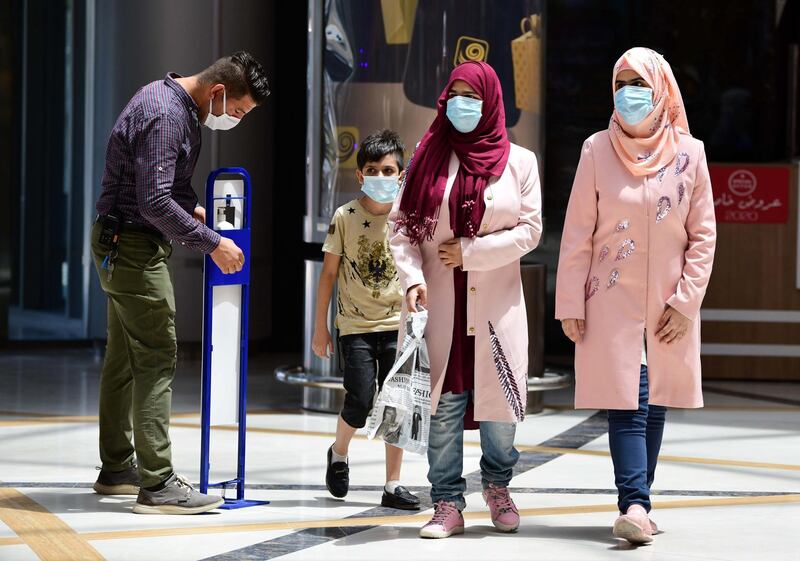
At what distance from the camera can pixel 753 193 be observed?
31.4 feet

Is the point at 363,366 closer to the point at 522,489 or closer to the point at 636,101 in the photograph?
the point at 522,489

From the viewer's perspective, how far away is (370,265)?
5574mm

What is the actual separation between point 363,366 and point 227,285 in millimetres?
620

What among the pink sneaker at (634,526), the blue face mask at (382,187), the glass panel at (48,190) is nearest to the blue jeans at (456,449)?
the pink sneaker at (634,526)

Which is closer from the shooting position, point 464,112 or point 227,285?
point 464,112

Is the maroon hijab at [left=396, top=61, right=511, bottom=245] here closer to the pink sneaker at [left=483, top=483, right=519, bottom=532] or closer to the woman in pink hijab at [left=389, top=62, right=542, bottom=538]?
the woman in pink hijab at [left=389, top=62, right=542, bottom=538]

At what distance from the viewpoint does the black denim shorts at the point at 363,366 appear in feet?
18.0

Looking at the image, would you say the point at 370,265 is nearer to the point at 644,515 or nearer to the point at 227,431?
the point at 644,515

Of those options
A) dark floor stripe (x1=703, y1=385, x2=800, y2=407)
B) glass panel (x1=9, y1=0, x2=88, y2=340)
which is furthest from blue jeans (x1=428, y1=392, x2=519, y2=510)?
glass panel (x1=9, y1=0, x2=88, y2=340)

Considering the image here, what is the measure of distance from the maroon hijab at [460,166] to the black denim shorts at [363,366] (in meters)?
0.77

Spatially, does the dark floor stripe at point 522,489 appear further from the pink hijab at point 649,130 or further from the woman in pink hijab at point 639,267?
the pink hijab at point 649,130

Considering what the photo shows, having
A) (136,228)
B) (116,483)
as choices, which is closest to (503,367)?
(136,228)

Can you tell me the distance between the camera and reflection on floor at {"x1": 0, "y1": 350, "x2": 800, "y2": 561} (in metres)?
4.69

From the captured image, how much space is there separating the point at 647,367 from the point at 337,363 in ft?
10.9
